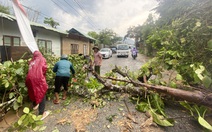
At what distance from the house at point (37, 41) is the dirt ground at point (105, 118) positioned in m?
2.60

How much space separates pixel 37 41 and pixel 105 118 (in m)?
8.56

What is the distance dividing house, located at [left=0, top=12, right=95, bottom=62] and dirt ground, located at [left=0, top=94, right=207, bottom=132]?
260 cm

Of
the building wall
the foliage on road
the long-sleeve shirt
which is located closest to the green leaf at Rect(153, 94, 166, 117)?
the foliage on road

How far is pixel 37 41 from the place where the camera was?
931 centimetres

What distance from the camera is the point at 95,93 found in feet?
12.8

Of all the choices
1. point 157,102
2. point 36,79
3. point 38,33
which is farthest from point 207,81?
point 38,33

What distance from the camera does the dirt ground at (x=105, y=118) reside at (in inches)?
102

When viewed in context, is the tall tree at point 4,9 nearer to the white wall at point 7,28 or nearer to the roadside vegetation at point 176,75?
the white wall at point 7,28

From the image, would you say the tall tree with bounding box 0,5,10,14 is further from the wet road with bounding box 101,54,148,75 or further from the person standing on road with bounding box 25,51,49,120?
the person standing on road with bounding box 25,51,49,120

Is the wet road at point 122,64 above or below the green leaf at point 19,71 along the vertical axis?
below

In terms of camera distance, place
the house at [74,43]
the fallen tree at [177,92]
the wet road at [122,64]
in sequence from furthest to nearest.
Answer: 1. the house at [74,43]
2. the wet road at [122,64]
3. the fallen tree at [177,92]

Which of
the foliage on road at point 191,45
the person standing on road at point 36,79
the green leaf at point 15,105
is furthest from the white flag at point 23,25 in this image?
the foliage on road at point 191,45

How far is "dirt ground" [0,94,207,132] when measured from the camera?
2592 mm

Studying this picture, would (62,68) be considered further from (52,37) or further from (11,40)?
(52,37)
